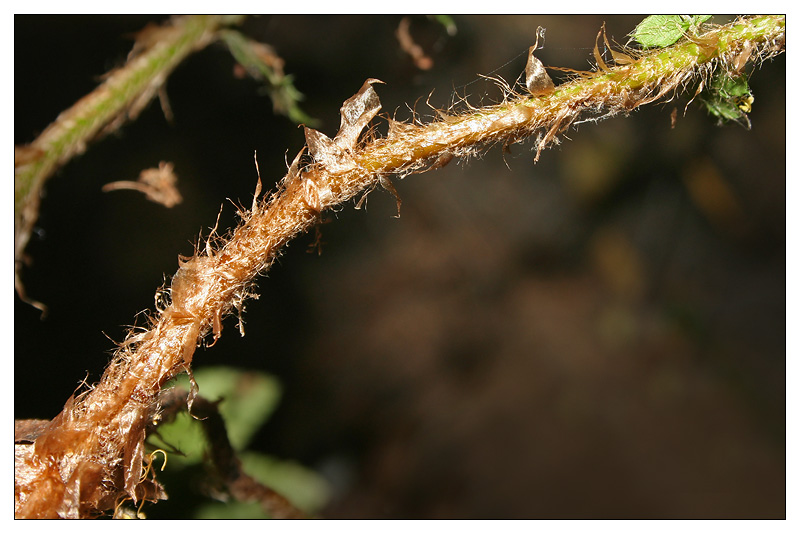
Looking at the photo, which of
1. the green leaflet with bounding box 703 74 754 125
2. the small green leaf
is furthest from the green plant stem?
the green leaflet with bounding box 703 74 754 125

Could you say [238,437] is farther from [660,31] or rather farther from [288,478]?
[660,31]

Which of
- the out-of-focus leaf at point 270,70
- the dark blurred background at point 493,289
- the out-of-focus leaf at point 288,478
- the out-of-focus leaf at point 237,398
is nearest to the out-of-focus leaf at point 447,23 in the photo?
the dark blurred background at point 493,289

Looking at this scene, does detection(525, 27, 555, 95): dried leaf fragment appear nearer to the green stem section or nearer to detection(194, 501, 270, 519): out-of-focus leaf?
the green stem section

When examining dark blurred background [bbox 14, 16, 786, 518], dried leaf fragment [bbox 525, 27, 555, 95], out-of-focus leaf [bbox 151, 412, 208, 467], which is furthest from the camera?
dark blurred background [bbox 14, 16, 786, 518]

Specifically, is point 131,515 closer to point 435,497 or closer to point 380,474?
point 380,474

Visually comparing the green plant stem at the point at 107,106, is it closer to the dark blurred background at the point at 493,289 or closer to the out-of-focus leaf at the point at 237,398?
the dark blurred background at the point at 493,289

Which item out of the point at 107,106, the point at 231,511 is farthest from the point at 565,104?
the point at 231,511
